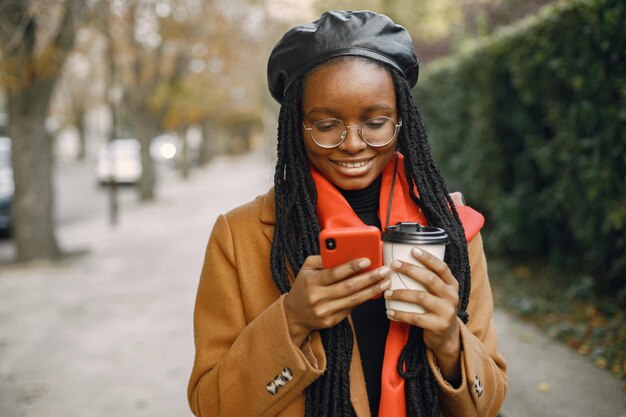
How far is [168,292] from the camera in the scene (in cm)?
755

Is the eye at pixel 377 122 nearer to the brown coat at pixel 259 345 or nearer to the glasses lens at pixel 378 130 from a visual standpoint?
the glasses lens at pixel 378 130

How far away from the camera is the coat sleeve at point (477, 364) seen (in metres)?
1.57

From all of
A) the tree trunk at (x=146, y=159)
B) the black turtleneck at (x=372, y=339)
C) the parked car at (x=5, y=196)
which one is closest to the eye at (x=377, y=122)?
the black turtleneck at (x=372, y=339)

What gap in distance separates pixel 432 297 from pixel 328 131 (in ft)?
1.79

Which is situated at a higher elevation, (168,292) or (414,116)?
(414,116)

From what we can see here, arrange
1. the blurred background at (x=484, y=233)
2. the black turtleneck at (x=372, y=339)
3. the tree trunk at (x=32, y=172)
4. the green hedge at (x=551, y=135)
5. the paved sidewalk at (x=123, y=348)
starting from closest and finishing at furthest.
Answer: the black turtleneck at (x=372, y=339) → the paved sidewalk at (x=123, y=348) → the blurred background at (x=484, y=233) → the green hedge at (x=551, y=135) → the tree trunk at (x=32, y=172)

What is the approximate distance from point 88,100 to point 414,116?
46226 mm

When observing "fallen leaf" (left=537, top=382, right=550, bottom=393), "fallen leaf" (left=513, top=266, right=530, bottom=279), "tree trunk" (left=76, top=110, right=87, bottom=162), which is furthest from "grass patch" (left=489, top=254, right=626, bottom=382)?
"tree trunk" (left=76, top=110, right=87, bottom=162)

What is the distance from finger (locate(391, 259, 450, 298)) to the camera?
1.37 m

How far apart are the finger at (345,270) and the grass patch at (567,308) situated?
11.3 feet

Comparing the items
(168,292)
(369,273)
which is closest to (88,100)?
(168,292)

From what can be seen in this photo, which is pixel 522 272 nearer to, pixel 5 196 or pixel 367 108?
pixel 367 108

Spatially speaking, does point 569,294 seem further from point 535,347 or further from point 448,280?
point 448,280

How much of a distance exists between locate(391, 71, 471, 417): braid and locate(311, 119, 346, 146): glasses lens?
0.21 metres
